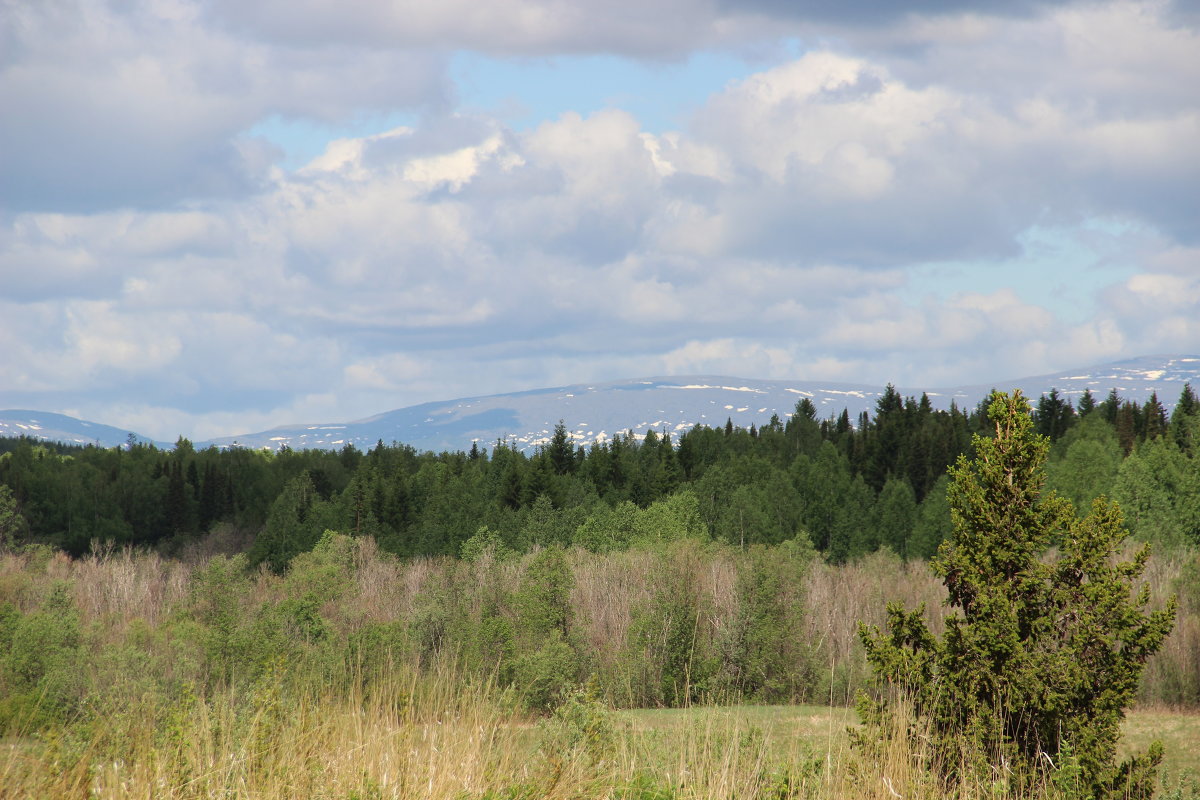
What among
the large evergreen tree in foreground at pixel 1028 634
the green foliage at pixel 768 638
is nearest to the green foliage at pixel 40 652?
the green foliage at pixel 768 638

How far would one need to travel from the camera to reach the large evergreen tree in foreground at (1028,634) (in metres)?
16.2

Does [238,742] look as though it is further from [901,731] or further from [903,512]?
[903,512]

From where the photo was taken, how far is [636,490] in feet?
364

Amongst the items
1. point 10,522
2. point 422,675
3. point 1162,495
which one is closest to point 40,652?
point 422,675

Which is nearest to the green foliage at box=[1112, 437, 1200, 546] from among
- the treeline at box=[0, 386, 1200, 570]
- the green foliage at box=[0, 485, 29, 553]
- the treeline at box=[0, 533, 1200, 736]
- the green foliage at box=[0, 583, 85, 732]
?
the treeline at box=[0, 386, 1200, 570]

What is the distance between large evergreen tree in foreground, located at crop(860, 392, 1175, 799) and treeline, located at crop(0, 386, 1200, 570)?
6718cm

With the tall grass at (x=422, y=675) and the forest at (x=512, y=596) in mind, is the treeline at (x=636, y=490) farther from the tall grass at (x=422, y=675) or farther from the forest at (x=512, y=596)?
the tall grass at (x=422, y=675)

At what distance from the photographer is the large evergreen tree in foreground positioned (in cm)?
1625

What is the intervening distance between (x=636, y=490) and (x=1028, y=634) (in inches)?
3709

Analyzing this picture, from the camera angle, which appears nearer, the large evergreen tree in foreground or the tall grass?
the tall grass

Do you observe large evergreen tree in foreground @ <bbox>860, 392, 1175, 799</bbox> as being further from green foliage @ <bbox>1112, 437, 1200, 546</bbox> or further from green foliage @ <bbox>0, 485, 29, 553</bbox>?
green foliage @ <bbox>0, 485, 29, 553</bbox>

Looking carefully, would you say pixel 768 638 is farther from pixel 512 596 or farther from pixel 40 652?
pixel 40 652

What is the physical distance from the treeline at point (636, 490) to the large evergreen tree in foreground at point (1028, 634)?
67.2 m

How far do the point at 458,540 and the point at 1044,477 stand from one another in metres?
87.6
